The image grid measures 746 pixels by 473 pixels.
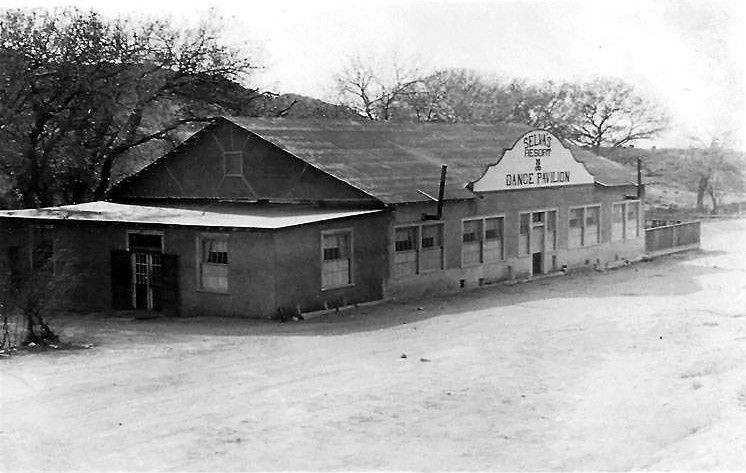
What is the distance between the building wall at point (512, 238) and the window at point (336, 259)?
1.67m

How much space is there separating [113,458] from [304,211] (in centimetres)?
1331

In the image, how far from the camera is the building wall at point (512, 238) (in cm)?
2469

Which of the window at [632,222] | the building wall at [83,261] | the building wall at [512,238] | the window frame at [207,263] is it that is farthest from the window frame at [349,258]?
the window at [632,222]

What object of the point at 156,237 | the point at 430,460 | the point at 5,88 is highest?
the point at 5,88

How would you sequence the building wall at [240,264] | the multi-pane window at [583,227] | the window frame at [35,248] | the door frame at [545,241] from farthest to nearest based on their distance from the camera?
the multi-pane window at [583,227] → the door frame at [545,241] → the window frame at [35,248] → the building wall at [240,264]

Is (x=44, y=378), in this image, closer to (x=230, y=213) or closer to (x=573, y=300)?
(x=230, y=213)

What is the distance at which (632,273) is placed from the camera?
99.5 ft

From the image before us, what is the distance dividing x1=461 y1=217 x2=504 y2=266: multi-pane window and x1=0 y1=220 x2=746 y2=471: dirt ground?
5223 mm

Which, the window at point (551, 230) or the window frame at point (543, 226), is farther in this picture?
the window at point (551, 230)

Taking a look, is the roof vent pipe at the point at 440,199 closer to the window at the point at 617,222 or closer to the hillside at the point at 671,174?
the window at the point at 617,222

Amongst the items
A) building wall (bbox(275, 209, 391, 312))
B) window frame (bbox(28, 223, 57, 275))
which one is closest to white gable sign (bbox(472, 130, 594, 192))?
building wall (bbox(275, 209, 391, 312))

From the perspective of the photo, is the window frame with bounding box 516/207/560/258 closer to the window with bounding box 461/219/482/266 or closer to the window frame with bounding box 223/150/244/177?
the window with bounding box 461/219/482/266

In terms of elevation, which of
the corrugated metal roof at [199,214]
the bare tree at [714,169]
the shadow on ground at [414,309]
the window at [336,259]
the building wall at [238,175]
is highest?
the bare tree at [714,169]

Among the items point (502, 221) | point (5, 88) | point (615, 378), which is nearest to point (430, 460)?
point (615, 378)
